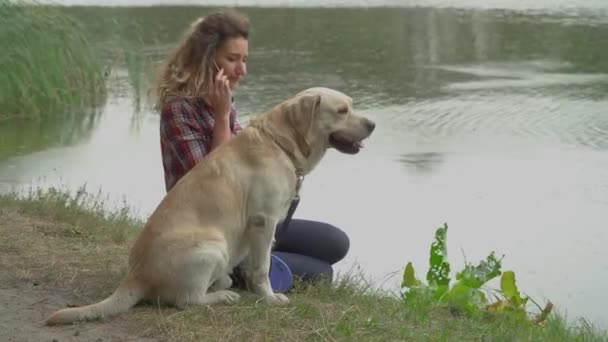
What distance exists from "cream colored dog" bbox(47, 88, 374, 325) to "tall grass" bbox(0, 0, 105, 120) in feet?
24.1

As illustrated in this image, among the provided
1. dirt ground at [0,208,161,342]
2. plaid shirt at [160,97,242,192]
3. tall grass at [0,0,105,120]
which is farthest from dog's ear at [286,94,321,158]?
tall grass at [0,0,105,120]

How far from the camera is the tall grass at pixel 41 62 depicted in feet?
39.0

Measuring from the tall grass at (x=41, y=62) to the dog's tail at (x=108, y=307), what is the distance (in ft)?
24.5

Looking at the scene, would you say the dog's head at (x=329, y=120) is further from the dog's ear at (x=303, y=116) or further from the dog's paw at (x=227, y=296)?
the dog's paw at (x=227, y=296)

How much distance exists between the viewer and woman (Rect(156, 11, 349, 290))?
17.1 ft

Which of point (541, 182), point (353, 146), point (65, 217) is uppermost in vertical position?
point (353, 146)

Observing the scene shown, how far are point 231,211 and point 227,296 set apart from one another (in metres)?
0.37

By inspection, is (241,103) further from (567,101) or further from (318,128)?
(318,128)

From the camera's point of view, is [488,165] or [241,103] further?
[241,103]

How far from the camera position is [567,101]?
13.6 meters

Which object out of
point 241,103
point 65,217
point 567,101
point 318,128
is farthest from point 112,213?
point 567,101

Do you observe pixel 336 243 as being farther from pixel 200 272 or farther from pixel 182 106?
pixel 200 272

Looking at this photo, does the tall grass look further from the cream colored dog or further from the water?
the cream colored dog

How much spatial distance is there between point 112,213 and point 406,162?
3874mm
